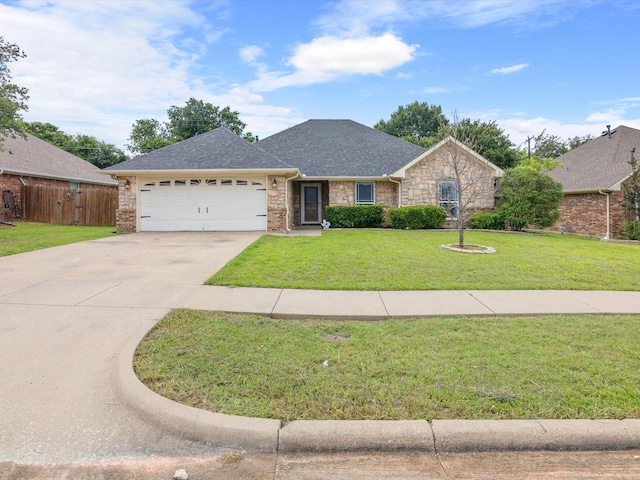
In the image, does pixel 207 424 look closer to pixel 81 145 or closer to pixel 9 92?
pixel 9 92

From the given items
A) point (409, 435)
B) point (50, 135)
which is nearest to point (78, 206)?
point (409, 435)

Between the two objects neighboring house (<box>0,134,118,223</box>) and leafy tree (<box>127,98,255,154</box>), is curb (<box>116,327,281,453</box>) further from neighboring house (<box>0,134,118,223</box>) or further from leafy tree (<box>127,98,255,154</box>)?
leafy tree (<box>127,98,255,154</box>)

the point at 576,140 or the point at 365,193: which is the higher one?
the point at 576,140

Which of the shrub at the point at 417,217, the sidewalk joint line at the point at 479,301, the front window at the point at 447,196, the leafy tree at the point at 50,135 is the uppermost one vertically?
the leafy tree at the point at 50,135

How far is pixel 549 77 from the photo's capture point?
65.2ft

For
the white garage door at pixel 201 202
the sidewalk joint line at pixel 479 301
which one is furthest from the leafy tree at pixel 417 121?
the sidewalk joint line at pixel 479 301

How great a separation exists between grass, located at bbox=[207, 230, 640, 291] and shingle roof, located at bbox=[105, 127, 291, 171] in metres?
4.81

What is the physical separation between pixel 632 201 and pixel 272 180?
15413 mm

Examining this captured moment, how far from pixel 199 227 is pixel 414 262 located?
9.97m

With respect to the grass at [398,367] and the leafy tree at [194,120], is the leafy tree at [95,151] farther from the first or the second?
the grass at [398,367]

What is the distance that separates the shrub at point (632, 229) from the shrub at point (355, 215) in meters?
10.1

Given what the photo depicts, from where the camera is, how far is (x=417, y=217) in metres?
17.3

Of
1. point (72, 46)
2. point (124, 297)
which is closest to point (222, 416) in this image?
point (124, 297)

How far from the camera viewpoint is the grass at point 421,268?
6973mm
